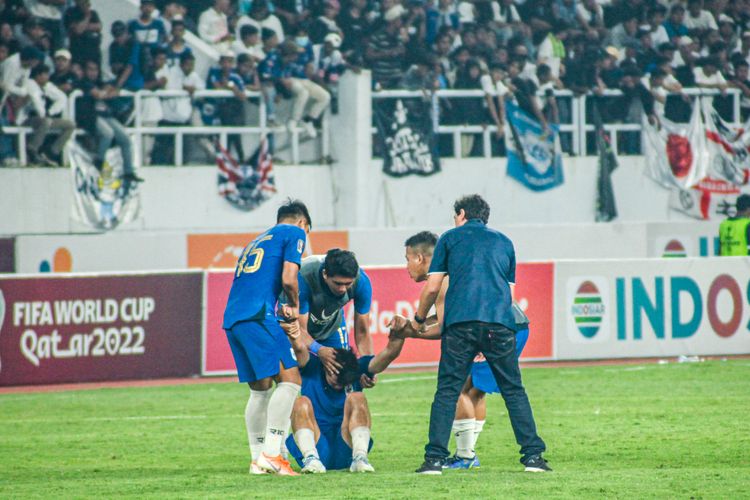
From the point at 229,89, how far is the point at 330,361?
13.1 m

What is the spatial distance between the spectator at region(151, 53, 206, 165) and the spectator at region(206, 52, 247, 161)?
1.25ft

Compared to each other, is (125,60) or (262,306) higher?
(125,60)

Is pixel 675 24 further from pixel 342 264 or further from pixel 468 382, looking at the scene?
pixel 342 264

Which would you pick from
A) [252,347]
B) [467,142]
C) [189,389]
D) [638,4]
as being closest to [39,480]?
[252,347]

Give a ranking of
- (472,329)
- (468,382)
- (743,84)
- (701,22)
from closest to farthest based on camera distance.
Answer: (472,329) < (468,382) < (743,84) < (701,22)

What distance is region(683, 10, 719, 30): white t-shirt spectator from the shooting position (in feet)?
85.9

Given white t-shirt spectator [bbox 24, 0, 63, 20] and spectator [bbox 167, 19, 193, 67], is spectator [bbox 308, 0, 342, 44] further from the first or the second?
white t-shirt spectator [bbox 24, 0, 63, 20]

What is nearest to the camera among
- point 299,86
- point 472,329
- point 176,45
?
point 472,329

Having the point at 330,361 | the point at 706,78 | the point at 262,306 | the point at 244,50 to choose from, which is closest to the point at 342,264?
the point at 262,306

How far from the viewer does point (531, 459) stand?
832 centimetres

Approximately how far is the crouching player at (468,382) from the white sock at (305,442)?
3.20 feet

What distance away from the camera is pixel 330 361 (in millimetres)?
9062

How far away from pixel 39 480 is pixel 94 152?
11.8 metres

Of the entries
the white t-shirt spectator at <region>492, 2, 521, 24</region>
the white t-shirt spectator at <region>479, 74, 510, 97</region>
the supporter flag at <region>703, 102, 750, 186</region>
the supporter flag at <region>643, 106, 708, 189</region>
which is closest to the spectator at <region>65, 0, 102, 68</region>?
the white t-shirt spectator at <region>479, 74, 510, 97</region>
